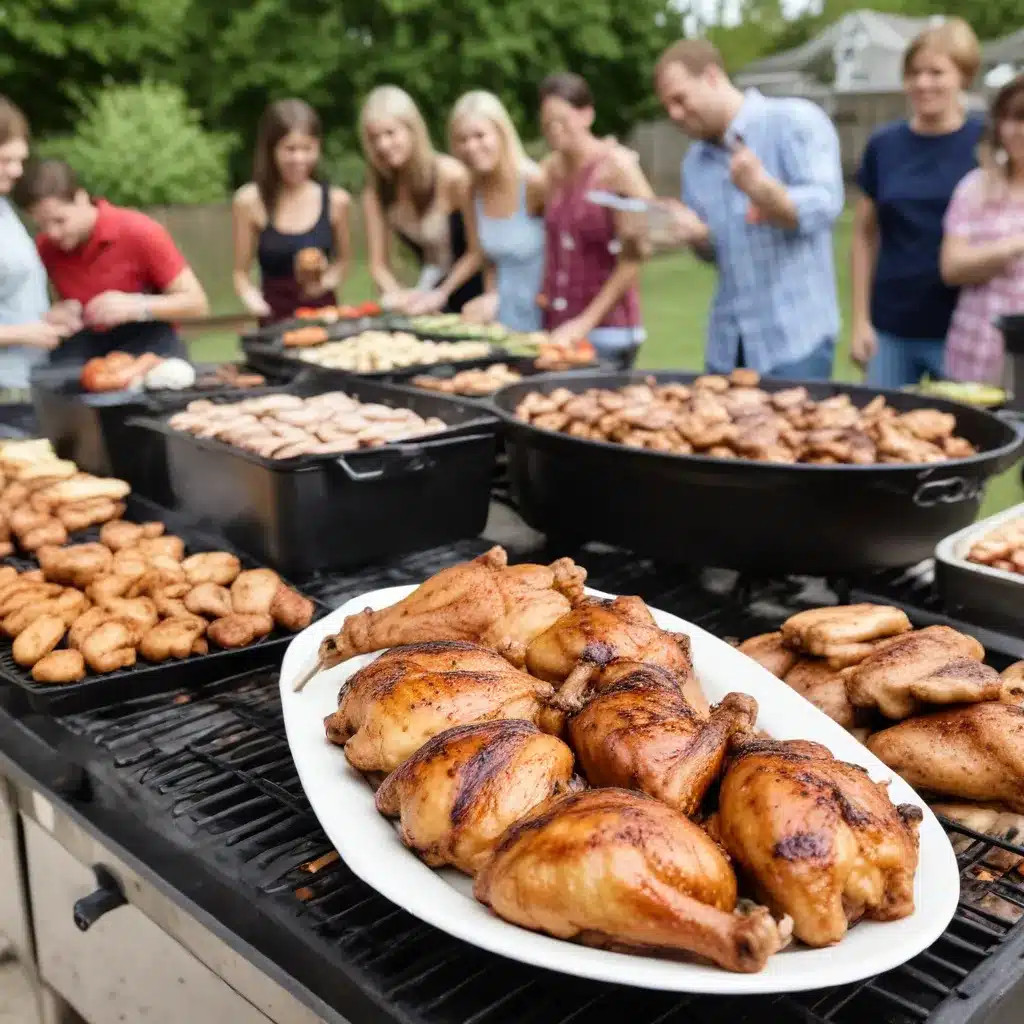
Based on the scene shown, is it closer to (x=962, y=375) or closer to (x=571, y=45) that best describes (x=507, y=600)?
(x=962, y=375)

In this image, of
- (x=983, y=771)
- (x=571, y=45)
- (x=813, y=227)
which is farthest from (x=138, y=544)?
(x=571, y=45)

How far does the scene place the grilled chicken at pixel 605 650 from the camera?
1357 mm

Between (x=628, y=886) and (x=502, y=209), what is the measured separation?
5.75 metres

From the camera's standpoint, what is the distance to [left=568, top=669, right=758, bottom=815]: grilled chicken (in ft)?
3.71

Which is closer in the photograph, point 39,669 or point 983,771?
point 983,771

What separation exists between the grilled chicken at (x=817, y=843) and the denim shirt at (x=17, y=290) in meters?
4.18

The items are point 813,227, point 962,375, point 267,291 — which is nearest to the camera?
point 813,227

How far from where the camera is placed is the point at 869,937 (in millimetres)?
1024

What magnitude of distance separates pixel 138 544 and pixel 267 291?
470 cm

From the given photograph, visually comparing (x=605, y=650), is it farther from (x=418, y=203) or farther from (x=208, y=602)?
(x=418, y=203)

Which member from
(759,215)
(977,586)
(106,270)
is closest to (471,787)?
(977,586)

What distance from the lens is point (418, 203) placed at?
259 inches

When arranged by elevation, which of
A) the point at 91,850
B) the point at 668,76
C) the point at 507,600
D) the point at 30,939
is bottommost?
the point at 30,939

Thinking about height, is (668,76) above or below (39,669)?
above
